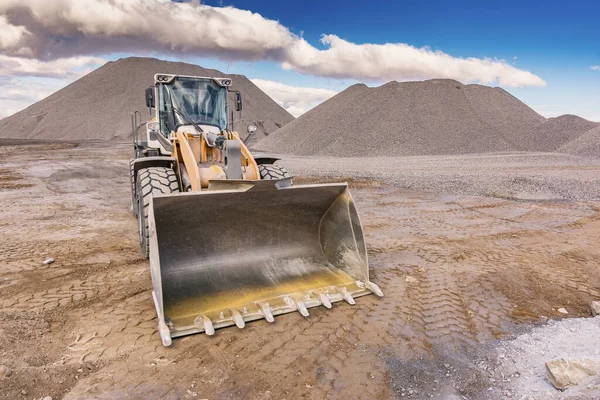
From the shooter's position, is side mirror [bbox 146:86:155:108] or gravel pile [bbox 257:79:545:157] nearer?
side mirror [bbox 146:86:155:108]

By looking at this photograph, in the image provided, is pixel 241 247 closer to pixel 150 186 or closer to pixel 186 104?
pixel 150 186

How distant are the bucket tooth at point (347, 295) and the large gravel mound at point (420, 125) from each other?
20299 millimetres

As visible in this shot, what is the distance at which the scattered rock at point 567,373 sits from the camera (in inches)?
103

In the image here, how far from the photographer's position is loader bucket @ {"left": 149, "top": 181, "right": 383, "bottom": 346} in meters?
3.61

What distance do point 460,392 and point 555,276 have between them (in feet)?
9.26

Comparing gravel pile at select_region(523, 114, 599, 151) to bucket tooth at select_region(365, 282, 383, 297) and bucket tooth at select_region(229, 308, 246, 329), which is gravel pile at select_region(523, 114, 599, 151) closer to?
bucket tooth at select_region(365, 282, 383, 297)

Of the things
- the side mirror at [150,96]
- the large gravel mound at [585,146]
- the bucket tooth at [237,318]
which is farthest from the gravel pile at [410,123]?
the bucket tooth at [237,318]

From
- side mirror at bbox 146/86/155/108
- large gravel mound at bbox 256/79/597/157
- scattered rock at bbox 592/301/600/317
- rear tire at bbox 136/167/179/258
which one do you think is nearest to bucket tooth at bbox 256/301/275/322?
rear tire at bbox 136/167/179/258

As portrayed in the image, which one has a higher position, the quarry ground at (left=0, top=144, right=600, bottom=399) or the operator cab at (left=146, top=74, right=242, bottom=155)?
the operator cab at (left=146, top=74, right=242, bottom=155)

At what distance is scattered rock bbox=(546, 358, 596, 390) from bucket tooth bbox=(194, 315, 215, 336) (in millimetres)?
2352

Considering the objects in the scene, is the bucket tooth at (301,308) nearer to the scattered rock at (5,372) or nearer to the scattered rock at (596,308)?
the scattered rock at (5,372)

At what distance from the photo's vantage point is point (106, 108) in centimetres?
4909

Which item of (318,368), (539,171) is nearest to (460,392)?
(318,368)

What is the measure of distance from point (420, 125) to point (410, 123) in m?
0.61
